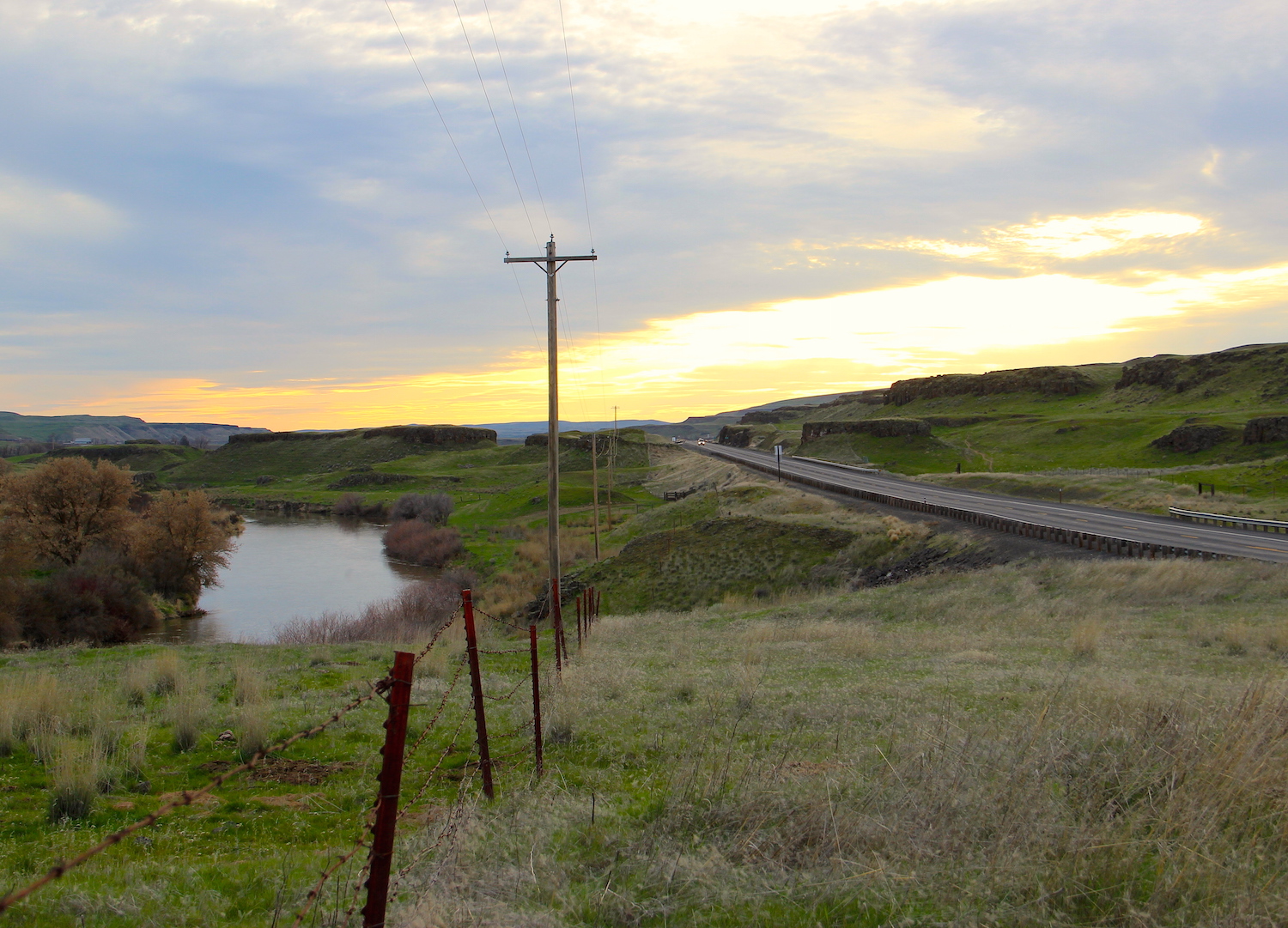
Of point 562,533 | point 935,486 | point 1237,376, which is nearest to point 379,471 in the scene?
point 562,533

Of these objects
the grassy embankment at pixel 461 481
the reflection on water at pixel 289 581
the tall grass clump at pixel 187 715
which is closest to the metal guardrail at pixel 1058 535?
the grassy embankment at pixel 461 481

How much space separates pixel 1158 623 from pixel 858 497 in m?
27.1

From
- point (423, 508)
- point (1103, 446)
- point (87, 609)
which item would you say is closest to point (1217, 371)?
point (1103, 446)

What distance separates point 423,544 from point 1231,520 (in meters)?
46.4

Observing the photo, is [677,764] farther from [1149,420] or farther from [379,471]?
[379,471]

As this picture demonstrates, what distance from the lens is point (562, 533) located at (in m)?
58.2

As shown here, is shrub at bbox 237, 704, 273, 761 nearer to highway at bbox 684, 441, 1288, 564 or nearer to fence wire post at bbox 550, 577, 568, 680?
fence wire post at bbox 550, 577, 568, 680

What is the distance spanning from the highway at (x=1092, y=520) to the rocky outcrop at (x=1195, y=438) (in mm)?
26458

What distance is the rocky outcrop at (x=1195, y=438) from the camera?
6206cm

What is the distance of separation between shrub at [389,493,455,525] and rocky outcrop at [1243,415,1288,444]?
64.5m

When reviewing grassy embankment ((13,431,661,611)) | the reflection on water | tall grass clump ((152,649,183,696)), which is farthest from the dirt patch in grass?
grassy embankment ((13,431,661,611))

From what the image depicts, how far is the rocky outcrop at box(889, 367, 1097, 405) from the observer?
4599 inches

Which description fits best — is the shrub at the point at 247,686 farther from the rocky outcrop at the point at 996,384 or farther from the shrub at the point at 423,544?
the rocky outcrop at the point at 996,384

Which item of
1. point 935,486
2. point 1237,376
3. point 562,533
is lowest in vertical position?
point 562,533
